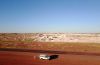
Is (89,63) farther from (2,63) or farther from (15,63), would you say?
(2,63)

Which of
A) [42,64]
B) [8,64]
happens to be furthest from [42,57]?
[8,64]

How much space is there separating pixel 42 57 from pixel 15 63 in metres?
4.73

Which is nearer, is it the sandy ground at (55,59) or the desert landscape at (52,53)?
the sandy ground at (55,59)

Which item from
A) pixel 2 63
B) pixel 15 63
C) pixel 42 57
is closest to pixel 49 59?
pixel 42 57

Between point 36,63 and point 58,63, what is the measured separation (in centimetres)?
334

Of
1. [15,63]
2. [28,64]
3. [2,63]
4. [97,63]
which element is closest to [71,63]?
[97,63]

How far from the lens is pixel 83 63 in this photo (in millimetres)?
28438

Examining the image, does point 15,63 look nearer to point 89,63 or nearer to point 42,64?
point 42,64

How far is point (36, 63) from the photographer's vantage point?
28906 millimetres

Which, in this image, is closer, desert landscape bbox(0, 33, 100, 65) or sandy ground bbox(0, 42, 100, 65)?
sandy ground bbox(0, 42, 100, 65)

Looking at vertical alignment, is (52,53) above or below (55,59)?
above

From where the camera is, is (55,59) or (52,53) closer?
(55,59)

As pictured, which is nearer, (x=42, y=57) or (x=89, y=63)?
(x=89, y=63)

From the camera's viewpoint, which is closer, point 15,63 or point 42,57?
point 15,63
